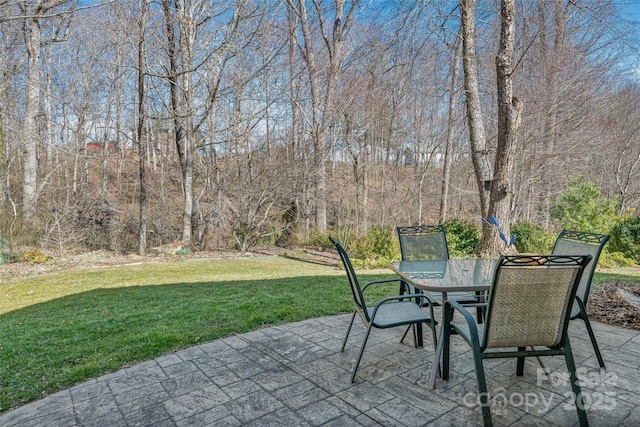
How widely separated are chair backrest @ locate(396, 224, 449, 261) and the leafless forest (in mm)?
3299

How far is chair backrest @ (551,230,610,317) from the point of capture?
2473 mm

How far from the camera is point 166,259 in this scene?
27.0 ft

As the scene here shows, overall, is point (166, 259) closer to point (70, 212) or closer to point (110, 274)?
point (110, 274)

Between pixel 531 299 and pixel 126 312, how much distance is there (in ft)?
12.8

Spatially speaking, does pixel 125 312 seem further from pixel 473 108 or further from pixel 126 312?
pixel 473 108

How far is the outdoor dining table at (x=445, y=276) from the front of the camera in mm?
2213

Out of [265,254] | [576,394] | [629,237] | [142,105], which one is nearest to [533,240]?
[629,237]

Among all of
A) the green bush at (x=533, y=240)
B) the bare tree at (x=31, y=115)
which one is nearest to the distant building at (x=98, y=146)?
the bare tree at (x=31, y=115)

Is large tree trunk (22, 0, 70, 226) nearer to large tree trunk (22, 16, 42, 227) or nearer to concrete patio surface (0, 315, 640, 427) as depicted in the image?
large tree trunk (22, 16, 42, 227)

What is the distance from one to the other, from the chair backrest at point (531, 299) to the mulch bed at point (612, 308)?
86.8 inches

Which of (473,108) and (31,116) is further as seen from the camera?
(31,116)

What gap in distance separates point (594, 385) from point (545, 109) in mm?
8621

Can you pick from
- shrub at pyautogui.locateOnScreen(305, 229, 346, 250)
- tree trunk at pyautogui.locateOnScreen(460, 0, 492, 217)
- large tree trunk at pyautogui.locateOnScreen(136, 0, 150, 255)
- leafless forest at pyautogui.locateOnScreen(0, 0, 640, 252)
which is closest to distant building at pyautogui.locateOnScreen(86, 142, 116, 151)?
leafless forest at pyautogui.locateOnScreen(0, 0, 640, 252)

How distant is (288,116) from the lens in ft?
40.0
